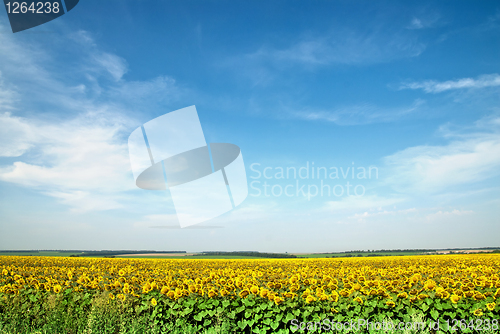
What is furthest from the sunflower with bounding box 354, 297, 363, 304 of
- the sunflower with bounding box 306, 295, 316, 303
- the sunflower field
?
the sunflower with bounding box 306, 295, 316, 303

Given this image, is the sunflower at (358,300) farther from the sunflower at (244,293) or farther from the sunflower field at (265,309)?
the sunflower at (244,293)

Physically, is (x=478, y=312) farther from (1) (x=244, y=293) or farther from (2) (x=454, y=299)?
(1) (x=244, y=293)

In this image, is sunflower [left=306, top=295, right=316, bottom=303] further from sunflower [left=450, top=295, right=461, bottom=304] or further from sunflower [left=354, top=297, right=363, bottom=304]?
sunflower [left=450, top=295, right=461, bottom=304]

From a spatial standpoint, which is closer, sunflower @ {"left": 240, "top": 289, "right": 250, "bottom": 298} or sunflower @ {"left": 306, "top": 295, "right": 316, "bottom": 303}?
sunflower @ {"left": 306, "top": 295, "right": 316, "bottom": 303}

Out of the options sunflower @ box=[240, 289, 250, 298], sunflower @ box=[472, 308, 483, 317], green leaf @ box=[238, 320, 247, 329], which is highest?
sunflower @ box=[240, 289, 250, 298]

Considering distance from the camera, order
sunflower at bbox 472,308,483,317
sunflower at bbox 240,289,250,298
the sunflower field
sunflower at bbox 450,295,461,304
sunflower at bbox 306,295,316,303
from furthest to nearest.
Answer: sunflower at bbox 240,289,250,298
sunflower at bbox 306,295,316,303
sunflower at bbox 450,295,461,304
the sunflower field
sunflower at bbox 472,308,483,317

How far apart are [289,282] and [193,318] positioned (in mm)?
2941

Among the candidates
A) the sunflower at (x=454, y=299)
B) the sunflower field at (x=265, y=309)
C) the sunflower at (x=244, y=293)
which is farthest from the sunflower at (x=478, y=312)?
the sunflower at (x=244, y=293)

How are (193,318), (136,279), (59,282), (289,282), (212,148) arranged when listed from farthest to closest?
1. (212,148)
2. (59,282)
3. (136,279)
4. (289,282)
5. (193,318)

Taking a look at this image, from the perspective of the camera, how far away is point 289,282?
8.71m

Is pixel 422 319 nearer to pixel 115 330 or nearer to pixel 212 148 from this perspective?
pixel 115 330

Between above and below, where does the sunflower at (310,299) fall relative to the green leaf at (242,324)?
above

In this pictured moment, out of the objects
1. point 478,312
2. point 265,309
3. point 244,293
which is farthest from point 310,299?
point 478,312

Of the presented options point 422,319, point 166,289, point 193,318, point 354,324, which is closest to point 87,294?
point 166,289
